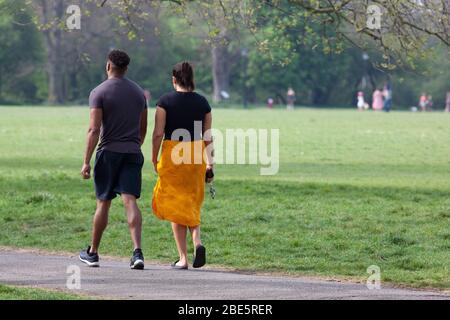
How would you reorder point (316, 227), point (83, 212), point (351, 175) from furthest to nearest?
point (351, 175) < point (83, 212) < point (316, 227)

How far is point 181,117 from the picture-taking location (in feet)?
40.4

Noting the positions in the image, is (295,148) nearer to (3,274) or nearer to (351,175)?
(351,175)

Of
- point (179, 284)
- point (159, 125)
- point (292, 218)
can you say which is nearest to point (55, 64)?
point (292, 218)

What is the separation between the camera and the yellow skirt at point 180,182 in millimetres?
12352

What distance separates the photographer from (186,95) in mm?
12367

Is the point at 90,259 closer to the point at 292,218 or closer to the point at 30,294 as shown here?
the point at 30,294

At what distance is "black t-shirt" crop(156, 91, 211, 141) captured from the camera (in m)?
12.3

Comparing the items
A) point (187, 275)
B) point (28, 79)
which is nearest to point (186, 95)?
point (187, 275)

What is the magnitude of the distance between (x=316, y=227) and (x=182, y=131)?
175 inches

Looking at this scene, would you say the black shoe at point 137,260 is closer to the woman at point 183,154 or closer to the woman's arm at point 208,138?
the woman at point 183,154

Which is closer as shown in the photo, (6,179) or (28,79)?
(6,179)

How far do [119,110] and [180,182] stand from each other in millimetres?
903

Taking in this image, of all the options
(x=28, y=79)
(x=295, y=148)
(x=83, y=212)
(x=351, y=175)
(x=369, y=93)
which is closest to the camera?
(x=83, y=212)

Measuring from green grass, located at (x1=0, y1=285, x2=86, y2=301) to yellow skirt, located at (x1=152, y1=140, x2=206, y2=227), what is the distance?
2242 mm
